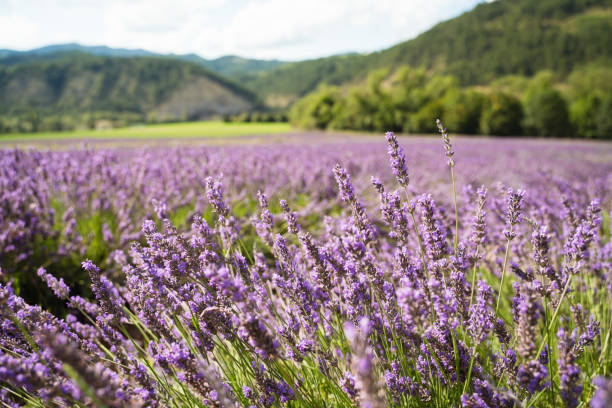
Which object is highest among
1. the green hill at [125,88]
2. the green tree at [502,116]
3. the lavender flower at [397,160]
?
the green hill at [125,88]

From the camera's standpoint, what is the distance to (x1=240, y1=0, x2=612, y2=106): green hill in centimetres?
8819

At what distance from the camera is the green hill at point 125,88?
344 ft

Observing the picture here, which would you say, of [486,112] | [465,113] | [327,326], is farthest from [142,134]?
[327,326]

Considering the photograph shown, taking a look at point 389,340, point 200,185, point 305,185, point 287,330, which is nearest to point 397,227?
point 389,340

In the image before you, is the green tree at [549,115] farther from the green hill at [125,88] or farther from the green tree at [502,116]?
the green hill at [125,88]

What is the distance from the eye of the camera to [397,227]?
1.53 metres

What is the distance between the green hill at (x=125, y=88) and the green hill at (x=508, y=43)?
34135 millimetres

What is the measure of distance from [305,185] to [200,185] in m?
1.61

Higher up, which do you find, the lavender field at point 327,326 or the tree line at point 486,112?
the tree line at point 486,112

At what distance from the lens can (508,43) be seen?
342 ft

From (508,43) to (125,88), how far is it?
116183mm

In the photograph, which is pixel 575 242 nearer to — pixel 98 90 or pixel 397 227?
pixel 397 227

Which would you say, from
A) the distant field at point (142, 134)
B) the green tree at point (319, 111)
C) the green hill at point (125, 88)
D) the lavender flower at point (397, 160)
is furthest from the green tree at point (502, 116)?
the green hill at point (125, 88)

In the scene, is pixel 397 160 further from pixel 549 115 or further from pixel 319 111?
pixel 319 111
